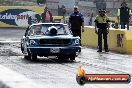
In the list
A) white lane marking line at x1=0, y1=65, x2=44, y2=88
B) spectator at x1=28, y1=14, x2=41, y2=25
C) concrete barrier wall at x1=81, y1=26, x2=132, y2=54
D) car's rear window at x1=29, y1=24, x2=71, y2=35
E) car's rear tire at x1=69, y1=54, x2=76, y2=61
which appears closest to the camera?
white lane marking line at x1=0, y1=65, x2=44, y2=88

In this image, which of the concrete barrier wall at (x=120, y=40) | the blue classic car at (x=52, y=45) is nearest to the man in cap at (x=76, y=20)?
the concrete barrier wall at (x=120, y=40)

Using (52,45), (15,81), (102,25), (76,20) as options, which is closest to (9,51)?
(76,20)

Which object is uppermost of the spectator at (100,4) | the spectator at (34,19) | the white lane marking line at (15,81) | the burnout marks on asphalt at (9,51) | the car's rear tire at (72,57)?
the white lane marking line at (15,81)

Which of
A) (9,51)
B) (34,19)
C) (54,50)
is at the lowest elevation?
(34,19)

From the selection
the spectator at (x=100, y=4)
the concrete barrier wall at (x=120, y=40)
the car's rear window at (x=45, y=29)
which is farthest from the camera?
the spectator at (x=100, y=4)

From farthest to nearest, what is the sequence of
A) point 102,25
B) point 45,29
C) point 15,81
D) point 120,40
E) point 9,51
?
point 120,40, point 102,25, point 9,51, point 45,29, point 15,81

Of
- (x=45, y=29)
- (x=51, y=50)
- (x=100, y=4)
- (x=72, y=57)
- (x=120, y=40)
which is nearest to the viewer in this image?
(x=51, y=50)

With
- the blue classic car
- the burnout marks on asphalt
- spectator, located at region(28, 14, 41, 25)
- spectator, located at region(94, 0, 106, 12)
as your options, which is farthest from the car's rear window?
spectator, located at region(94, 0, 106, 12)

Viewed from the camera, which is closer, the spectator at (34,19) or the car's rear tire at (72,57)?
the car's rear tire at (72,57)

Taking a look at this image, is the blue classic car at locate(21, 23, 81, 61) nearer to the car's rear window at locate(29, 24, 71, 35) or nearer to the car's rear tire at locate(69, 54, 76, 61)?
the car's rear tire at locate(69, 54, 76, 61)

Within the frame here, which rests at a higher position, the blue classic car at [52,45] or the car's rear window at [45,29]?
the car's rear window at [45,29]

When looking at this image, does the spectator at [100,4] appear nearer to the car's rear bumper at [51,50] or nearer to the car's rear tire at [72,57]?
the car's rear tire at [72,57]

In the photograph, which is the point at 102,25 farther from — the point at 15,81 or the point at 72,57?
the point at 15,81

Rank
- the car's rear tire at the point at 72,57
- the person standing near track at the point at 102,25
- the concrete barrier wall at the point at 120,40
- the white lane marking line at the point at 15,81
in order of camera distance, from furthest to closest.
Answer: the person standing near track at the point at 102,25 → the concrete barrier wall at the point at 120,40 → the car's rear tire at the point at 72,57 → the white lane marking line at the point at 15,81
